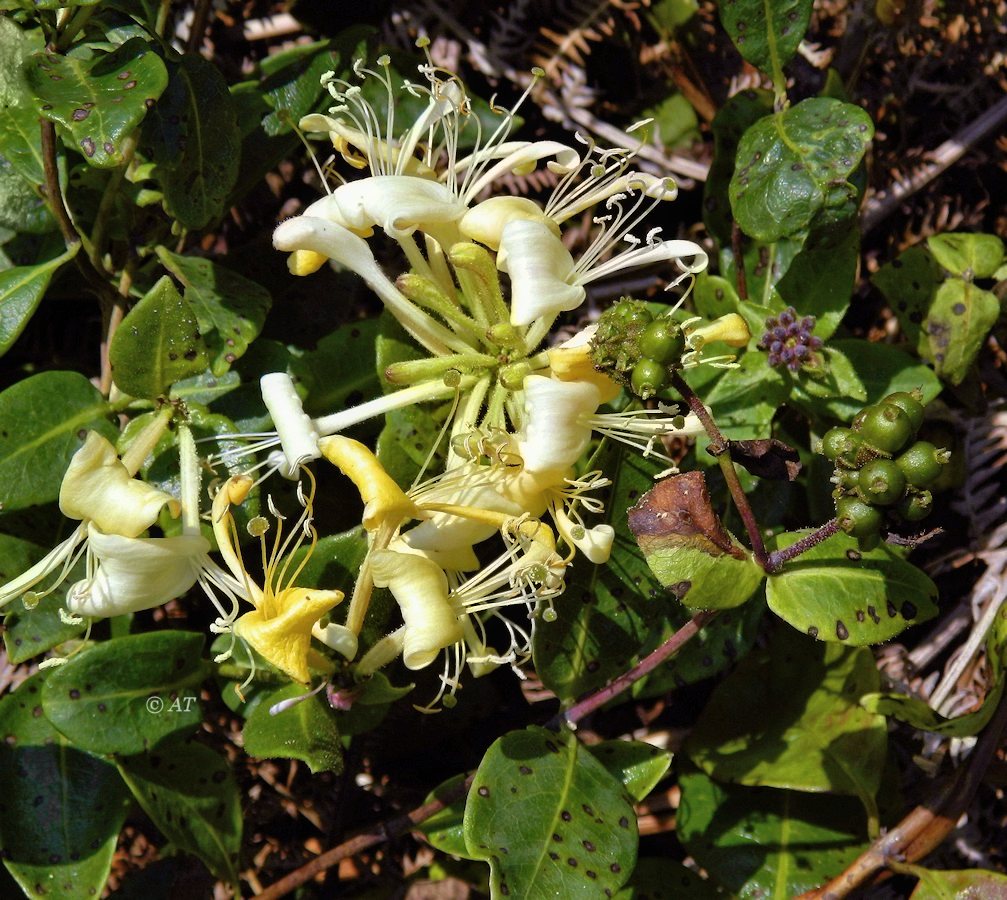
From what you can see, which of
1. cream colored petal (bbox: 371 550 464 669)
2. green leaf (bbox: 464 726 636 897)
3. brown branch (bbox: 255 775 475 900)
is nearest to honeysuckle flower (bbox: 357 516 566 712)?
cream colored petal (bbox: 371 550 464 669)

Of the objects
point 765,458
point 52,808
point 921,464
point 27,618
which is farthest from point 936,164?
point 52,808

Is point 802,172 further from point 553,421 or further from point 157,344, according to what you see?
point 157,344

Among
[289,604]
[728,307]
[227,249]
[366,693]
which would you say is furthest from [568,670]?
[227,249]

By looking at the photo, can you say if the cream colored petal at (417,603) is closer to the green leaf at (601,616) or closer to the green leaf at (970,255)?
the green leaf at (601,616)

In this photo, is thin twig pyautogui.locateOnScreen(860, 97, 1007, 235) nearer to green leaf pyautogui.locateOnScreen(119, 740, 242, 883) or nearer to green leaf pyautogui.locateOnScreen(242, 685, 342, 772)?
green leaf pyautogui.locateOnScreen(242, 685, 342, 772)

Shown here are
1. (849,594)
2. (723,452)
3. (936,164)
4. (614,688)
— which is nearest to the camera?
(723,452)
